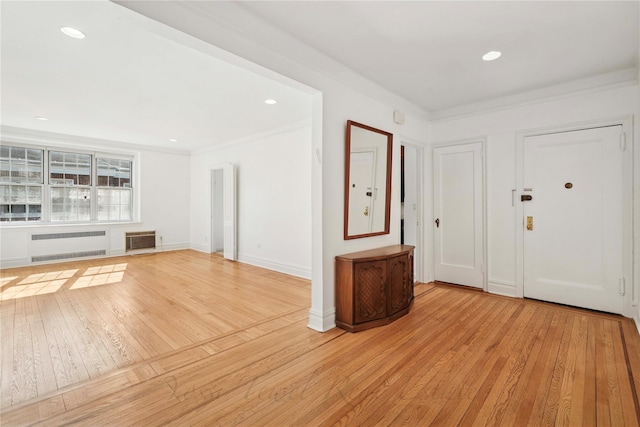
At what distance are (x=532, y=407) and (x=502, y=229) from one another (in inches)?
104

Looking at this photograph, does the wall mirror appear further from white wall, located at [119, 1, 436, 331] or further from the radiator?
the radiator

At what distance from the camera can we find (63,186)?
21.0 ft

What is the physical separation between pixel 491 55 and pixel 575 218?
216 centimetres

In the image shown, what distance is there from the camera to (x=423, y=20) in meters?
2.30

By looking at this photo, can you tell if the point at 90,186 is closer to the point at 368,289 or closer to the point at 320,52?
the point at 320,52

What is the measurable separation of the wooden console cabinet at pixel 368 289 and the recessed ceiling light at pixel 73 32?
9.86 ft

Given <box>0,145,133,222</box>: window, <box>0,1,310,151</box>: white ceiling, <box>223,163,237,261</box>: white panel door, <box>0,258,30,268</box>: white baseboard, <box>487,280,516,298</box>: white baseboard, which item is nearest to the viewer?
<box>0,1,310,151</box>: white ceiling

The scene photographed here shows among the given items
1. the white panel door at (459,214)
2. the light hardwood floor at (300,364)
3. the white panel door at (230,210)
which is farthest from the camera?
the white panel door at (230,210)

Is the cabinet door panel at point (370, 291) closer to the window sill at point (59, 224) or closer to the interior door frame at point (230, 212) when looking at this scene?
the interior door frame at point (230, 212)

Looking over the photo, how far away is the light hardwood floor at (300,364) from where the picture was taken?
176cm

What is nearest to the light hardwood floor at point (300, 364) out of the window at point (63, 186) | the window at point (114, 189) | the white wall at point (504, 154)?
the white wall at point (504, 154)

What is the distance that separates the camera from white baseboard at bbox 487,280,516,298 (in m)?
3.90

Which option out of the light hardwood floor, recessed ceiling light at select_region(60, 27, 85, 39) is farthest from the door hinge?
recessed ceiling light at select_region(60, 27, 85, 39)

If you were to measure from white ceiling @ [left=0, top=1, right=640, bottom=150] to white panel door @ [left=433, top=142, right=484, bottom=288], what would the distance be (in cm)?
71
